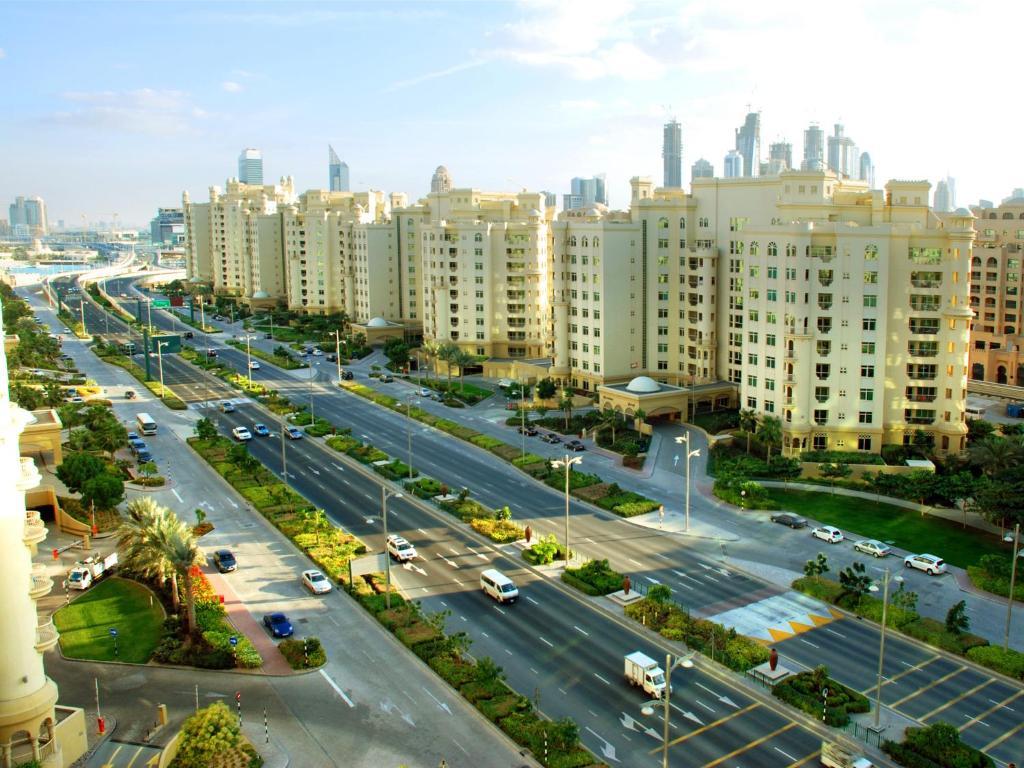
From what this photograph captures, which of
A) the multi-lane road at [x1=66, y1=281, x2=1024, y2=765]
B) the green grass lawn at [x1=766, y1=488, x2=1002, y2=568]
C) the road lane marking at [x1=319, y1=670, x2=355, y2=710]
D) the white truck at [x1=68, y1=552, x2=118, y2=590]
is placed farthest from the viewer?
the green grass lawn at [x1=766, y1=488, x2=1002, y2=568]

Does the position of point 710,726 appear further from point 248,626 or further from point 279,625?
point 248,626

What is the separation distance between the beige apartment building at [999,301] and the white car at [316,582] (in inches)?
3914

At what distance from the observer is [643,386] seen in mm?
103250

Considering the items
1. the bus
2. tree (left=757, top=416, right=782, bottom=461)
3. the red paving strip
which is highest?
tree (left=757, top=416, right=782, bottom=461)

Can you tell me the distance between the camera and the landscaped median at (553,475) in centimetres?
7688

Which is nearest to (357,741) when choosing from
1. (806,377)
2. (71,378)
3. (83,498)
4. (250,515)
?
(250,515)

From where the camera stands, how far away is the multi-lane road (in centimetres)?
4619

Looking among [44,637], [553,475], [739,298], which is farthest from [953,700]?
[739,298]

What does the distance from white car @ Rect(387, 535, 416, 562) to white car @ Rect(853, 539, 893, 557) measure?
32111 mm

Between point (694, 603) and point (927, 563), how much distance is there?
58.0 feet

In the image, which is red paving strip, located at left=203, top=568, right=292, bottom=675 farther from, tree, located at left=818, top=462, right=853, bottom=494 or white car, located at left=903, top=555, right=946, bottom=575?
tree, located at left=818, top=462, right=853, bottom=494

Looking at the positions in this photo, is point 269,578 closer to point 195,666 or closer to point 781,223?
point 195,666

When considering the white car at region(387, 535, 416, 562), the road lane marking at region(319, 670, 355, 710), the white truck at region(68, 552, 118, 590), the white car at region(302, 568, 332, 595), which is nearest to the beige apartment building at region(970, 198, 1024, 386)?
the white car at region(387, 535, 416, 562)

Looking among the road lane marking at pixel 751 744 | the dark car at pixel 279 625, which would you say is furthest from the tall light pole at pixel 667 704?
the dark car at pixel 279 625
